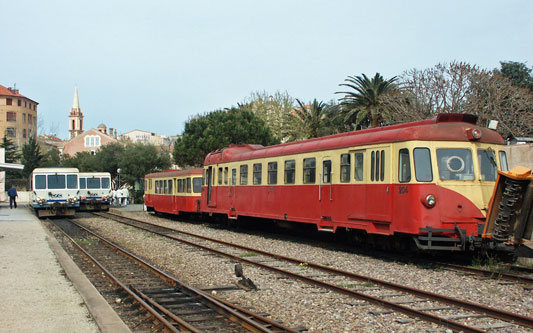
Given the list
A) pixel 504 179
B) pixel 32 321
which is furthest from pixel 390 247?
pixel 32 321

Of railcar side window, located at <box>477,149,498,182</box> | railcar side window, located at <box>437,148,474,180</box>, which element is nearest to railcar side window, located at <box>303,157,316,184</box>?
railcar side window, located at <box>437,148,474,180</box>

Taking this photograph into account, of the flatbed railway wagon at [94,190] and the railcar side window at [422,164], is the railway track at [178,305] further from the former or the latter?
the flatbed railway wagon at [94,190]

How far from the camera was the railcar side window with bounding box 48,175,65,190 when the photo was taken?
30.0 m

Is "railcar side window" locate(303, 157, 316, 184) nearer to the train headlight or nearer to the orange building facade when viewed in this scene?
the train headlight

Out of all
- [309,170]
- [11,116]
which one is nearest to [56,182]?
[309,170]

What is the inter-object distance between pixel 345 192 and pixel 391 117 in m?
23.5

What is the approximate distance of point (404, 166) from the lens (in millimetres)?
11672

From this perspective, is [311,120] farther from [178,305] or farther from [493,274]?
[178,305]

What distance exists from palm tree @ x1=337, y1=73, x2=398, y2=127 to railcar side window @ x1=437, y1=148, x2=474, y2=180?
25167 millimetres

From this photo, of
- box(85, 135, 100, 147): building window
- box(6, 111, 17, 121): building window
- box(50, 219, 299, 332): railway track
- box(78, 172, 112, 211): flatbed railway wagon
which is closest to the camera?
box(50, 219, 299, 332): railway track

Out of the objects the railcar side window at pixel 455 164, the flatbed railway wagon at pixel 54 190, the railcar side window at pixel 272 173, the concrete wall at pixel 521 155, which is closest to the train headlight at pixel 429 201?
the railcar side window at pixel 455 164

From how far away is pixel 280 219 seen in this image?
17016 mm

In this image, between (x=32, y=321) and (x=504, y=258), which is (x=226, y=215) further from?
(x=32, y=321)

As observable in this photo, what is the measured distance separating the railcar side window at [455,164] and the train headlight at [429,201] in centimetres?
49
